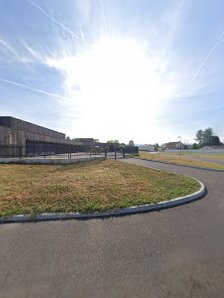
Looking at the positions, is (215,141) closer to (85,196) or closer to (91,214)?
(85,196)

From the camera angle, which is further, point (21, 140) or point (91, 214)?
point (21, 140)

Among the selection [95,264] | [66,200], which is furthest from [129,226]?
[66,200]

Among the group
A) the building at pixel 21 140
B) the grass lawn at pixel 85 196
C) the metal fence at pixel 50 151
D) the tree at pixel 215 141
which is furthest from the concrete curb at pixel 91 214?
the tree at pixel 215 141

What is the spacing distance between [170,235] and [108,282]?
6.47 ft

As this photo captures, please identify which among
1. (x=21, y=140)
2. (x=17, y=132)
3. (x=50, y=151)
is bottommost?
(x=50, y=151)

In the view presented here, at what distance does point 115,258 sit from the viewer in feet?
11.0

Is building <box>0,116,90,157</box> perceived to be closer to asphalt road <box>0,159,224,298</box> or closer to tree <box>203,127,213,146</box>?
asphalt road <box>0,159,224,298</box>

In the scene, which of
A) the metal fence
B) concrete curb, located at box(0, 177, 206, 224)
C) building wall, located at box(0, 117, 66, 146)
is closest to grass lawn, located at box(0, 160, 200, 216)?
concrete curb, located at box(0, 177, 206, 224)

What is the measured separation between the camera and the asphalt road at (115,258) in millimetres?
2645

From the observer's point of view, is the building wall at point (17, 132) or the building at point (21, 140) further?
the building wall at point (17, 132)

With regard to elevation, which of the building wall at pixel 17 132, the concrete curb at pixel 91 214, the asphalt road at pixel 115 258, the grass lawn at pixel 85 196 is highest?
the building wall at pixel 17 132

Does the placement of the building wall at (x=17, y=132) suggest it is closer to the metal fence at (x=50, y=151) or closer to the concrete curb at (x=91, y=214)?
the metal fence at (x=50, y=151)

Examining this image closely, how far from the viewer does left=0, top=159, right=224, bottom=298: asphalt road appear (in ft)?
8.68

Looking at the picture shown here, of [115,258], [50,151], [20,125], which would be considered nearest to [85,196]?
[115,258]
